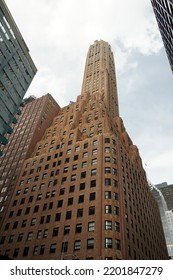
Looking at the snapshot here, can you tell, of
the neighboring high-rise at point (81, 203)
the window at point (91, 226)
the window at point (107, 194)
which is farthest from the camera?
the window at point (107, 194)

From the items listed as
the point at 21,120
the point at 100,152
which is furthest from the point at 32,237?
the point at 21,120

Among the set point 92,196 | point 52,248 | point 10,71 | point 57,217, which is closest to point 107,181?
point 92,196

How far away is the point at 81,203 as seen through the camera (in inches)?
2052

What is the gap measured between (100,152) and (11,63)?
97.2 feet

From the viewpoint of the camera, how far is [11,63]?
152ft

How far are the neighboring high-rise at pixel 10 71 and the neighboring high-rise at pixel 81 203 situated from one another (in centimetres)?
2144

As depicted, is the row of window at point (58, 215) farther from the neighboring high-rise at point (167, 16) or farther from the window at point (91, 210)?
the neighboring high-rise at point (167, 16)

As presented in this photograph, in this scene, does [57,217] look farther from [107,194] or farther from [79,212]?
[107,194]

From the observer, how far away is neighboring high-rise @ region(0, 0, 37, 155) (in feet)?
141

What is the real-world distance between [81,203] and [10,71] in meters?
31.2

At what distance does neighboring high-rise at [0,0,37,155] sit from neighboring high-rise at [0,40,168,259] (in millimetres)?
21443

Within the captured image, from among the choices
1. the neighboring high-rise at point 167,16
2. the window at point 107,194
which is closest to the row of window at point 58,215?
the window at point 107,194

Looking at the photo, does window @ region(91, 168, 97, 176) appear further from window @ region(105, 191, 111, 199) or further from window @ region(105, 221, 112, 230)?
window @ region(105, 221, 112, 230)

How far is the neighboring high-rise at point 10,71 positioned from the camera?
141ft
